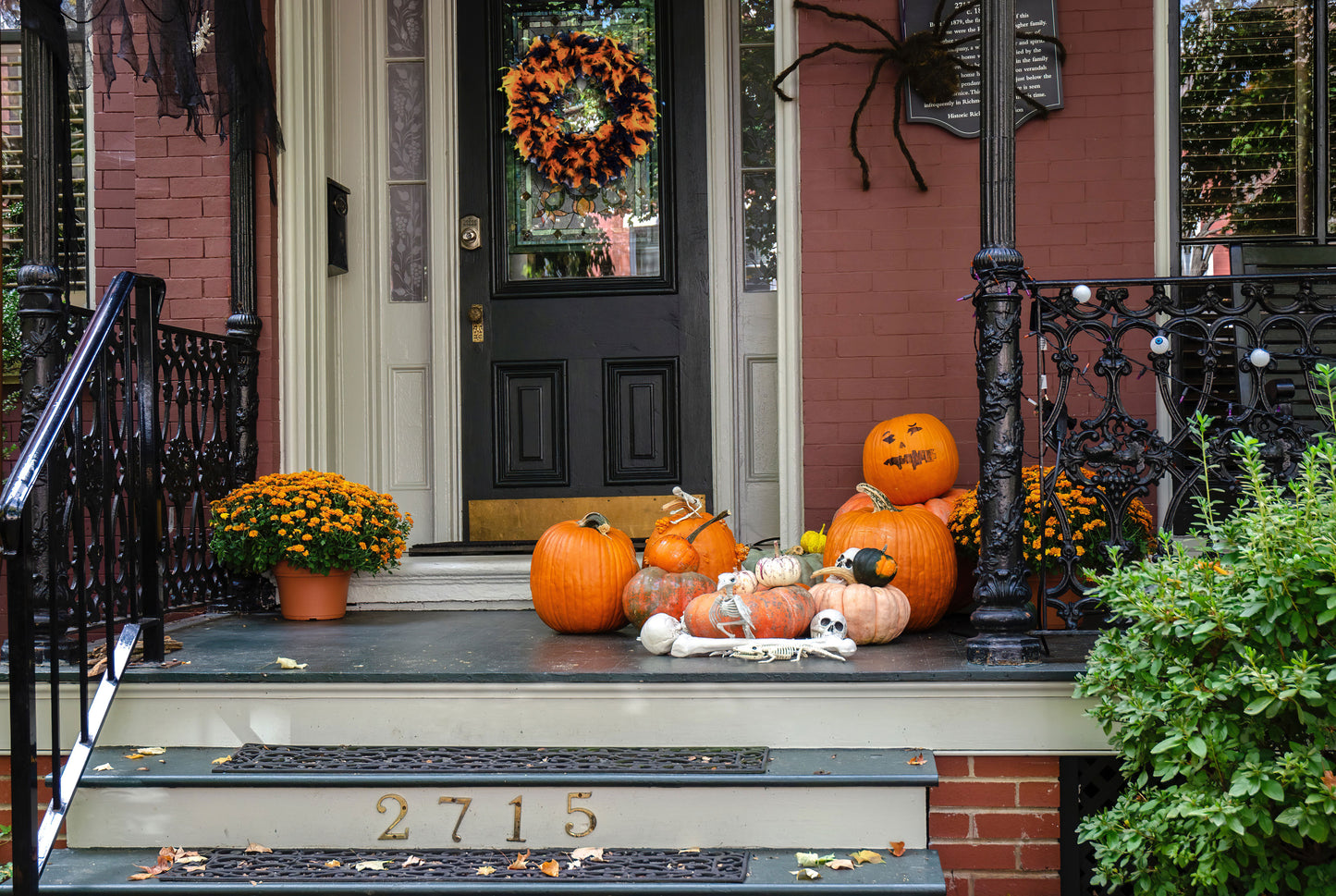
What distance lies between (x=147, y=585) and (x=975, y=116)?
3.32 meters

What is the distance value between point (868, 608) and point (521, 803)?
3.79 ft

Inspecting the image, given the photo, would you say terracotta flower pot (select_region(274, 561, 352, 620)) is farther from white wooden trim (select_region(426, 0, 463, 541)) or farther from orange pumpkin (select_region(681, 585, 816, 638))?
orange pumpkin (select_region(681, 585, 816, 638))

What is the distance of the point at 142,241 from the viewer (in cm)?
429

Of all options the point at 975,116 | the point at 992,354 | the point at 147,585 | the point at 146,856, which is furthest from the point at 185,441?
the point at 975,116

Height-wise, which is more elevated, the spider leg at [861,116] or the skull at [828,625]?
the spider leg at [861,116]

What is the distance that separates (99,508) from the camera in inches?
136

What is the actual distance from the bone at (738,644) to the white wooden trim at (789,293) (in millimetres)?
1243

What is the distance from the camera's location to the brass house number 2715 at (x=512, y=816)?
104 inches

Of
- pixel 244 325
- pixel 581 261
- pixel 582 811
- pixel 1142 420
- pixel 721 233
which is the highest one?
pixel 721 233

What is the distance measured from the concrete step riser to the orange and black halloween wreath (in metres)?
2.88

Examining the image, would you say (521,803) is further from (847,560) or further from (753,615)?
(847,560)

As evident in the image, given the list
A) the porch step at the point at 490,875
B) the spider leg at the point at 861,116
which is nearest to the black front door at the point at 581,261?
the spider leg at the point at 861,116

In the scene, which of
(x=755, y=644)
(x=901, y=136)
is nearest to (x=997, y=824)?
(x=755, y=644)

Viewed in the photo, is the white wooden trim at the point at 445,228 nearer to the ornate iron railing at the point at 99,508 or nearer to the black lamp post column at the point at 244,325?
the black lamp post column at the point at 244,325
